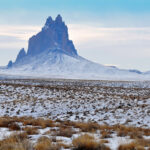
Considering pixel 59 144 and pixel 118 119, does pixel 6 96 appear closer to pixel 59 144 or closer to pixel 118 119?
pixel 118 119

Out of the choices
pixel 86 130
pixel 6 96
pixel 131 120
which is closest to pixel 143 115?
pixel 131 120

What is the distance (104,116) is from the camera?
16.1 m

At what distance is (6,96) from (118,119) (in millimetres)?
14968

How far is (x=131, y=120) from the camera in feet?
47.9

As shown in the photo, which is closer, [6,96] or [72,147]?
[72,147]

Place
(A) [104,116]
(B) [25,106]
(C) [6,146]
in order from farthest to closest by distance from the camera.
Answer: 1. (B) [25,106]
2. (A) [104,116]
3. (C) [6,146]

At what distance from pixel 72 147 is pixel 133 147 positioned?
171cm

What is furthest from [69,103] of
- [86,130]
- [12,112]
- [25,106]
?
[86,130]

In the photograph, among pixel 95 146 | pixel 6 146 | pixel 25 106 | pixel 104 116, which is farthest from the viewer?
pixel 25 106

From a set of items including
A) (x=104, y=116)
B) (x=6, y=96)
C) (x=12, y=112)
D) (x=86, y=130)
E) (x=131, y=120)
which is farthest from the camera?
(x=6, y=96)

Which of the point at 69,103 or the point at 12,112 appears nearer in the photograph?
the point at 12,112

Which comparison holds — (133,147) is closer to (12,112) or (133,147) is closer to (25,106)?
(12,112)

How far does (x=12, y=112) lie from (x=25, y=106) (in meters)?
2.15

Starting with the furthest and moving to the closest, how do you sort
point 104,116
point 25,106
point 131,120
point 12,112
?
point 25,106
point 12,112
point 104,116
point 131,120
